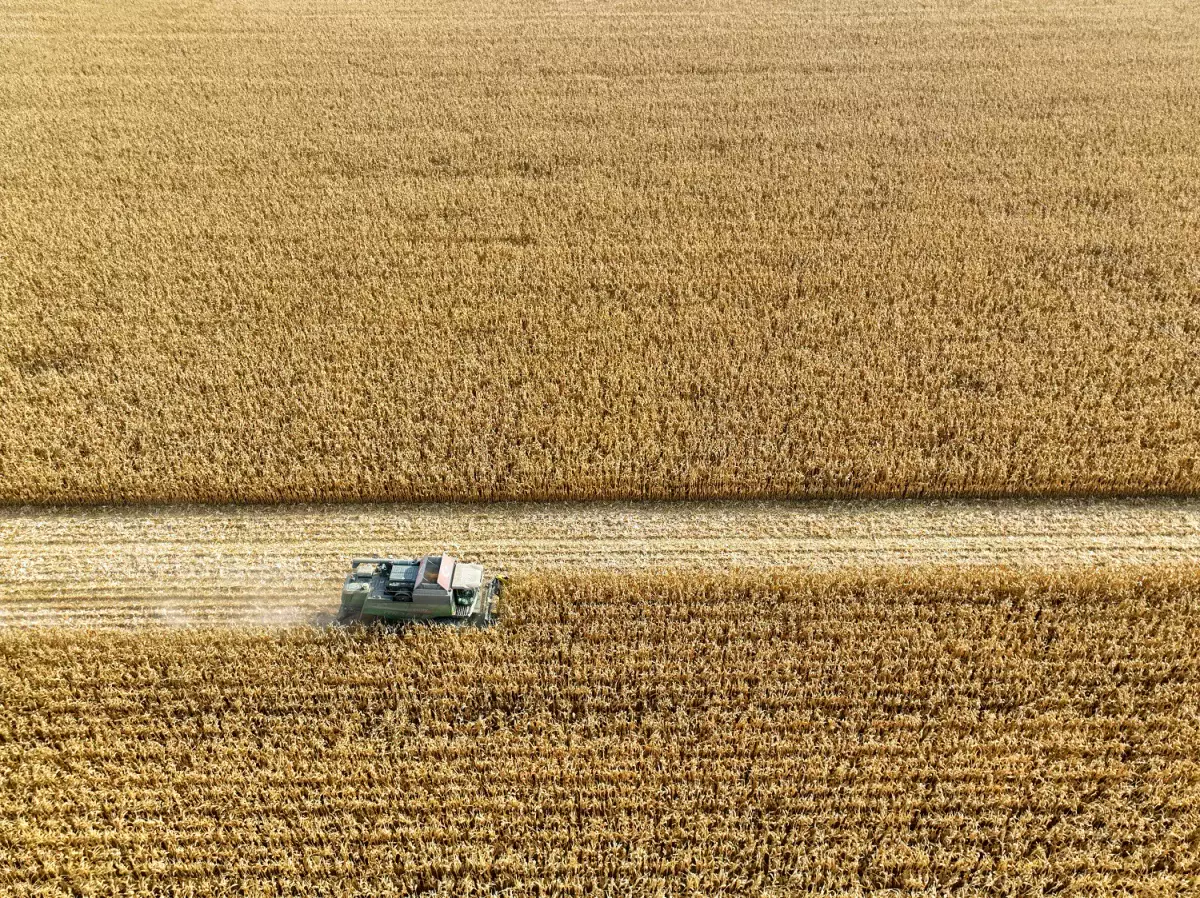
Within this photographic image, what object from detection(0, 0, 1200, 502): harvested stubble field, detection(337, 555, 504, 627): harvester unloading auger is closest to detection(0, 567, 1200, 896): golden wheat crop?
detection(337, 555, 504, 627): harvester unloading auger

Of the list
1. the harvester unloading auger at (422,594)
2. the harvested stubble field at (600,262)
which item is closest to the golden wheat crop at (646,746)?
the harvester unloading auger at (422,594)

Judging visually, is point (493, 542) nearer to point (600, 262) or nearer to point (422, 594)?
point (422, 594)

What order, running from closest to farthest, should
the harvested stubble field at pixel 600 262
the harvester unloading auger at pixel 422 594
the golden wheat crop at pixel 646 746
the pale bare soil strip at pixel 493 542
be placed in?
the golden wheat crop at pixel 646 746 < the harvester unloading auger at pixel 422 594 < the pale bare soil strip at pixel 493 542 < the harvested stubble field at pixel 600 262

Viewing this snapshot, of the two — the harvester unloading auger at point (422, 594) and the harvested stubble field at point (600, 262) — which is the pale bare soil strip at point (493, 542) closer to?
the harvested stubble field at point (600, 262)

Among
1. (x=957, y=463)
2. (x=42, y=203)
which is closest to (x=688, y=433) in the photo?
(x=957, y=463)

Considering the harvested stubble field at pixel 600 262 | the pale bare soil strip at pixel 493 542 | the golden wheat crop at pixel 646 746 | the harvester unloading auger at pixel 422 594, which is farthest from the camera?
the harvested stubble field at pixel 600 262

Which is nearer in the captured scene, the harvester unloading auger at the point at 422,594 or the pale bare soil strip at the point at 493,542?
the harvester unloading auger at the point at 422,594
